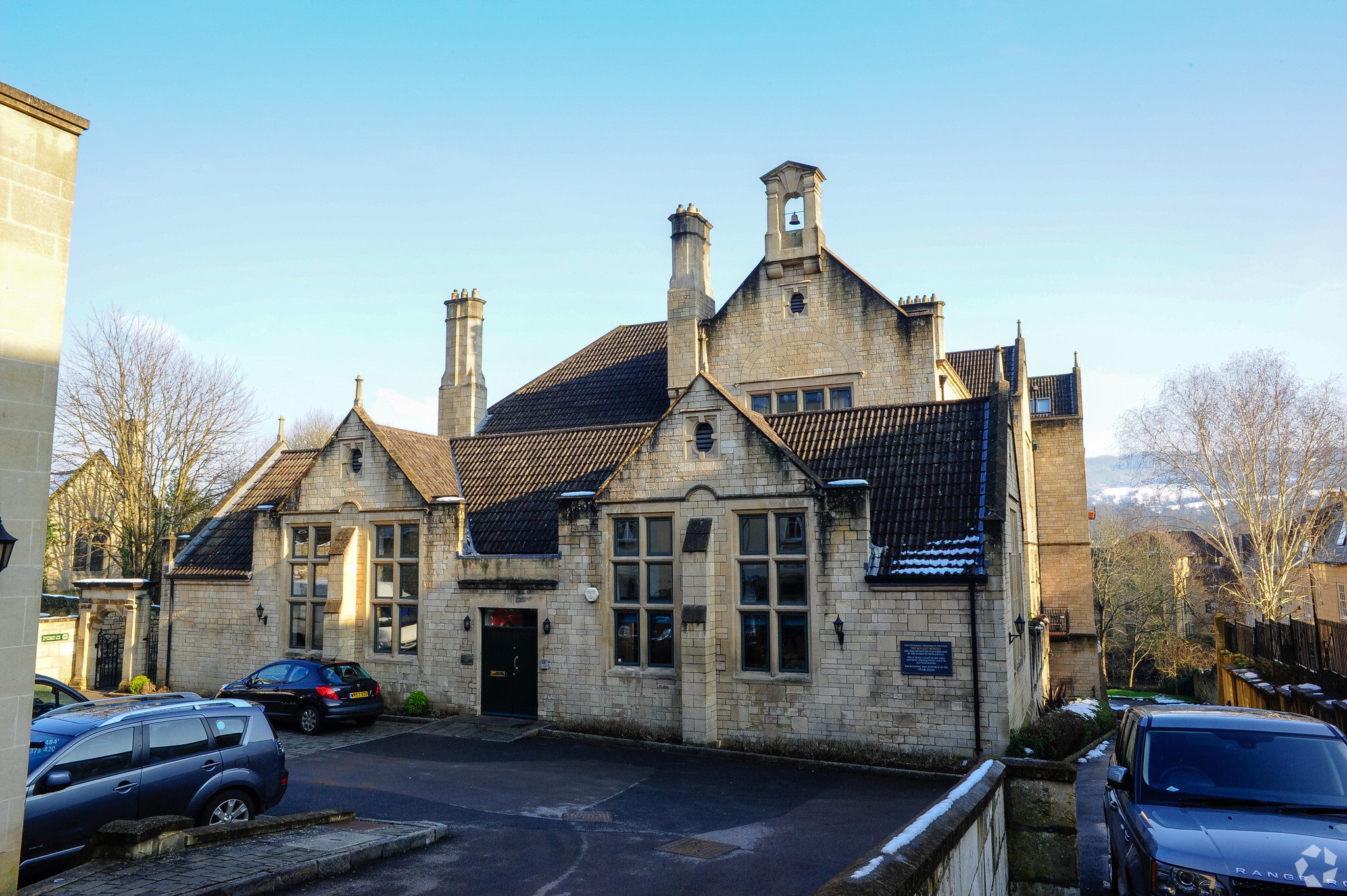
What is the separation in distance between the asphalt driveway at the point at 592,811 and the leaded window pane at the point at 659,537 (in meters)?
3.97

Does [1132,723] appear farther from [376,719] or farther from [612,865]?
[376,719]

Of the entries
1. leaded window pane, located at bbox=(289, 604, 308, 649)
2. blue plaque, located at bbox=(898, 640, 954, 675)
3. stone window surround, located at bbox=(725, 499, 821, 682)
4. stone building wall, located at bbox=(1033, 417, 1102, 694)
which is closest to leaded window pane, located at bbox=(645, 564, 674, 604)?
stone window surround, located at bbox=(725, 499, 821, 682)

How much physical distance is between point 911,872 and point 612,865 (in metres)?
5.89

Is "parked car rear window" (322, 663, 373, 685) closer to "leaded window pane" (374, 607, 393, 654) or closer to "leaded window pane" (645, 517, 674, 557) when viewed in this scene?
"leaded window pane" (374, 607, 393, 654)

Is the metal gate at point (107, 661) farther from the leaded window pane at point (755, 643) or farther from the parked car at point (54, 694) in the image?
the leaded window pane at point (755, 643)

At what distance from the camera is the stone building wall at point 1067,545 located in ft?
97.8

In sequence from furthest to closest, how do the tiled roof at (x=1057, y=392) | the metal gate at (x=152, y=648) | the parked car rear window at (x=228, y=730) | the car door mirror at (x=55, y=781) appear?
the tiled roof at (x=1057, y=392)
the metal gate at (x=152, y=648)
the parked car rear window at (x=228, y=730)
the car door mirror at (x=55, y=781)

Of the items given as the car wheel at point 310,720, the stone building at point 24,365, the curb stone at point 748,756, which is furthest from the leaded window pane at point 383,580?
the stone building at point 24,365

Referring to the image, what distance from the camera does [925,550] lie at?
51.1ft

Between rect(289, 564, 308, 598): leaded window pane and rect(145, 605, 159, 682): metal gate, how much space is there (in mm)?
6004

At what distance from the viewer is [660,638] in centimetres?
1734

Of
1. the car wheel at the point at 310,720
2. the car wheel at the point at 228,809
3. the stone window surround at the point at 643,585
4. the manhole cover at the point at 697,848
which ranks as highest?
the stone window surround at the point at 643,585

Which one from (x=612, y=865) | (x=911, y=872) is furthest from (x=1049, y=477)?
(x=911, y=872)

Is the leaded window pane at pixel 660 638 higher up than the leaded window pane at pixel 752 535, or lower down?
lower down
